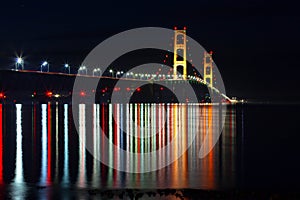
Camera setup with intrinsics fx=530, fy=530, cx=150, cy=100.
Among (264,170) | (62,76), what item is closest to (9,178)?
(264,170)

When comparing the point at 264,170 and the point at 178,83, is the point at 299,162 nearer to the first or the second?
the point at 264,170

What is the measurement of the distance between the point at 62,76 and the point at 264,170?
6622cm

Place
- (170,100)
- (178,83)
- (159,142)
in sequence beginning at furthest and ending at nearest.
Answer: (170,100)
(178,83)
(159,142)

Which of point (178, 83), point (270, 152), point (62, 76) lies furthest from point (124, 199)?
point (178, 83)

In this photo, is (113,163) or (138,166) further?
(113,163)

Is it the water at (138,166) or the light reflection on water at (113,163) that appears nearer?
the water at (138,166)

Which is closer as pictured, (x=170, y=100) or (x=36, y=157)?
(x=36, y=157)

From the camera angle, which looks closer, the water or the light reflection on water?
the water

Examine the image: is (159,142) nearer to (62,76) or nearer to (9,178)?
(9,178)

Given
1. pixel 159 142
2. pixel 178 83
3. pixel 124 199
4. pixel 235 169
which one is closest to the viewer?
pixel 124 199

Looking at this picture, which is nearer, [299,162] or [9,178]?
[9,178]

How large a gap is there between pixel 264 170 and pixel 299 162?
71.2 inches

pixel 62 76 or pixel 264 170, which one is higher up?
pixel 62 76

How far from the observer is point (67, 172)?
10062 millimetres
